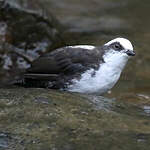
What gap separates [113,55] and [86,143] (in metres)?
2.23

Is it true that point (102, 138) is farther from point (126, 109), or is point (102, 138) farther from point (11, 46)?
point (11, 46)

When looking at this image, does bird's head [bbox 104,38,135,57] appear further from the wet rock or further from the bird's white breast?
the wet rock

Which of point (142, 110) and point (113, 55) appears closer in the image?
point (142, 110)

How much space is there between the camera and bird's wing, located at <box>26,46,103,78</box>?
638 cm

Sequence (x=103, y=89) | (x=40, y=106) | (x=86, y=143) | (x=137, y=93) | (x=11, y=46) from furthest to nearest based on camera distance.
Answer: (x=11, y=46), (x=137, y=93), (x=103, y=89), (x=40, y=106), (x=86, y=143)

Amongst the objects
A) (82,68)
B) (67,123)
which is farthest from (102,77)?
(67,123)

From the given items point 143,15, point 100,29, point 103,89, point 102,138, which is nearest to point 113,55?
point 103,89

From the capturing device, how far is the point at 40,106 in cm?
513

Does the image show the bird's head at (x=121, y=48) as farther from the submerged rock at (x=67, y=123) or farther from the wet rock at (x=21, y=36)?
the wet rock at (x=21, y=36)

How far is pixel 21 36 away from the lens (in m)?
8.99

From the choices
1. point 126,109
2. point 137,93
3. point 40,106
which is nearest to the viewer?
point 40,106

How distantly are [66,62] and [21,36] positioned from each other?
2.68 metres

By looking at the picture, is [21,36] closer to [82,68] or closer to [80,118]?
[82,68]

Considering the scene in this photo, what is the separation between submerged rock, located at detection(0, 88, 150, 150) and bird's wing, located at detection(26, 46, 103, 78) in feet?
2.25
